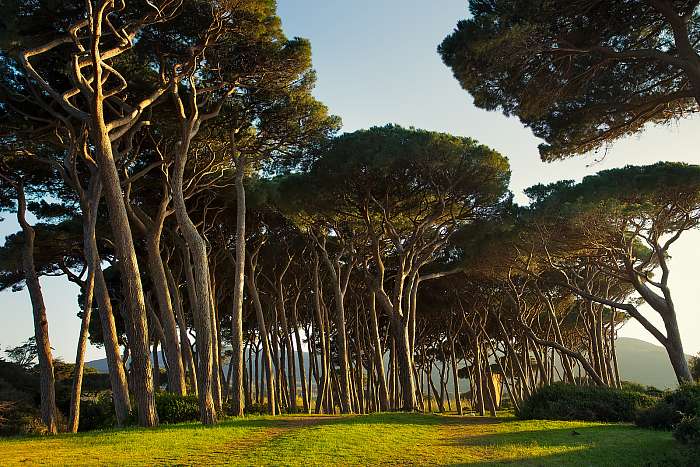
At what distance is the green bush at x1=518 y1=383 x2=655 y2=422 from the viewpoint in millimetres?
15203

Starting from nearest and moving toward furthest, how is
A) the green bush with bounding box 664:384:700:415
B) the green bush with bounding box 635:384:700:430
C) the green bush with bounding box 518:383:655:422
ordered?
1. the green bush with bounding box 664:384:700:415
2. the green bush with bounding box 635:384:700:430
3. the green bush with bounding box 518:383:655:422

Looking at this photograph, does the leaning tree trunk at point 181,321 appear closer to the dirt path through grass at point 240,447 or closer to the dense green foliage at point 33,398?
the dense green foliage at point 33,398

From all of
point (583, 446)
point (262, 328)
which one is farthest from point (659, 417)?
point (262, 328)

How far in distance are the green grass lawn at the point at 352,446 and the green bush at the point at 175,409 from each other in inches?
65.1

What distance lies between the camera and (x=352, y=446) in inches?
380

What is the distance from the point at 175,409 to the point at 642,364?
506 ft

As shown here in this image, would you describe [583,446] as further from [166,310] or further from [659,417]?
[166,310]

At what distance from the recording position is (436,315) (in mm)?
32188

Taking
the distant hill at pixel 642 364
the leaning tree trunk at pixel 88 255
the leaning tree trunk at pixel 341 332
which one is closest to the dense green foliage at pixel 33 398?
the leaning tree trunk at pixel 88 255

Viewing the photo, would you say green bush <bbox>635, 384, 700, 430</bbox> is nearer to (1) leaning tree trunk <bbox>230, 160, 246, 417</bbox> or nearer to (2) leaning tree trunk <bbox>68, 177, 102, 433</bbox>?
(1) leaning tree trunk <bbox>230, 160, 246, 417</bbox>

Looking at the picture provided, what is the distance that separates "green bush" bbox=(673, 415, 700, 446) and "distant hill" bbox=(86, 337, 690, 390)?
11101 cm

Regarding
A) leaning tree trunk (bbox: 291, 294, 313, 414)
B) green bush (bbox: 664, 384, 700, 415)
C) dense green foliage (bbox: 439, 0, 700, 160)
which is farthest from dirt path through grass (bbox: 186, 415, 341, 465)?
leaning tree trunk (bbox: 291, 294, 313, 414)

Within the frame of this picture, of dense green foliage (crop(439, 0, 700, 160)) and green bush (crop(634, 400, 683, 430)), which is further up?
dense green foliage (crop(439, 0, 700, 160))

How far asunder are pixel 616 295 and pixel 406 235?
12928 millimetres
